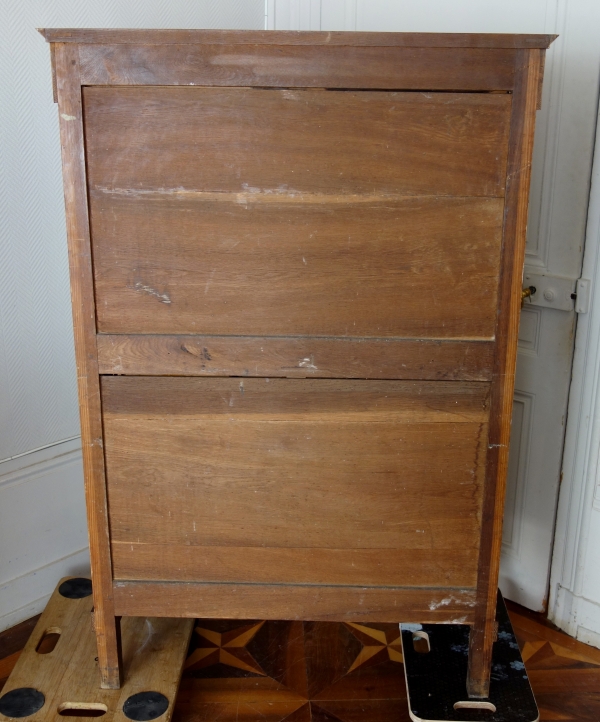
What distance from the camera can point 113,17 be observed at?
172 cm

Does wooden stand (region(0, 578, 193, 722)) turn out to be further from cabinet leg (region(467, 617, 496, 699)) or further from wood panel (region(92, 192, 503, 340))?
wood panel (region(92, 192, 503, 340))

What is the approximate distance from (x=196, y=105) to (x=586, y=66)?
0.86m

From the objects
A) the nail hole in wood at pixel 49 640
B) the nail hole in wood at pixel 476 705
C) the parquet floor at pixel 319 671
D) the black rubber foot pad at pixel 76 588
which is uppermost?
the black rubber foot pad at pixel 76 588

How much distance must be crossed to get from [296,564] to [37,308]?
0.85 metres

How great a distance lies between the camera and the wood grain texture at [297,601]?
1.43m

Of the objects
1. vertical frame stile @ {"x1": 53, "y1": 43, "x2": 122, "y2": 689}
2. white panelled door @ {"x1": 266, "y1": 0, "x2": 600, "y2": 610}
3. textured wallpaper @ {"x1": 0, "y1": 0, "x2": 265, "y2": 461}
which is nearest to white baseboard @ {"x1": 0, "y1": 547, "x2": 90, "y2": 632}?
textured wallpaper @ {"x1": 0, "y1": 0, "x2": 265, "y2": 461}

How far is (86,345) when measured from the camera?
51.8 inches

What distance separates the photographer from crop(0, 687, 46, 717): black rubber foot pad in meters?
1.46

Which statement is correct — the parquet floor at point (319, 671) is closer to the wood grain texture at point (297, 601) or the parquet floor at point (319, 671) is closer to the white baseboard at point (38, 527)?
the white baseboard at point (38, 527)

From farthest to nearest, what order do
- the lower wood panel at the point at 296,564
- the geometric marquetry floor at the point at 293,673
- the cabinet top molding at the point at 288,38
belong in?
the geometric marquetry floor at the point at 293,673
the lower wood panel at the point at 296,564
the cabinet top molding at the point at 288,38

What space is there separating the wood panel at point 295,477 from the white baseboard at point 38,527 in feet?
1.65

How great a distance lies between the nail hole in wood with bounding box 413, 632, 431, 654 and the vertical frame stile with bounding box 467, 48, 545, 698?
177 millimetres

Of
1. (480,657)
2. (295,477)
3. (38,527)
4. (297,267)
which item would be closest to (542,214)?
(297,267)

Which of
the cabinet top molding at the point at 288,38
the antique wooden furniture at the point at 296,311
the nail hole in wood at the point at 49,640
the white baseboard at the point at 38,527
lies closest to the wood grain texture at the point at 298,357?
the antique wooden furniture at the point at 296,311
